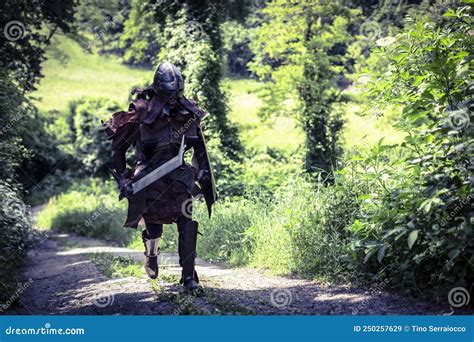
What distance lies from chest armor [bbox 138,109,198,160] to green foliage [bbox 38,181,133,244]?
19.4 ft

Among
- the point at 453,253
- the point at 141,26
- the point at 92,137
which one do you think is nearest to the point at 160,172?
the point at 453,253

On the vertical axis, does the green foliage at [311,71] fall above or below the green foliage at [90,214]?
above

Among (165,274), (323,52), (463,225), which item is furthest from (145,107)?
(323,52)

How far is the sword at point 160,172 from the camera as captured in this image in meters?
6.18

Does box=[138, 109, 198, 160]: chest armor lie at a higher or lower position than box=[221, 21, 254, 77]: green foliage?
lower

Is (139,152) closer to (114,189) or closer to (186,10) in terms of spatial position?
(186,10)

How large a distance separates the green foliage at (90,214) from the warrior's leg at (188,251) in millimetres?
5936

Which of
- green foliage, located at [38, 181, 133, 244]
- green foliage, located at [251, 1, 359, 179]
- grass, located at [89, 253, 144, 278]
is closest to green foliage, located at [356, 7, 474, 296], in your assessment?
grass, located at [89, 253, 144, 278]

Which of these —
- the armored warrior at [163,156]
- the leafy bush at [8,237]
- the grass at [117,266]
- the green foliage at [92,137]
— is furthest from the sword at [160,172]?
the green foliage at [92,137]

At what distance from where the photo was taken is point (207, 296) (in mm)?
5980

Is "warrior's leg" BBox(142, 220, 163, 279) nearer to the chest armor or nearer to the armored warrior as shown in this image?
the armored warrior

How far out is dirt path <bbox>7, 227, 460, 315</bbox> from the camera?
5500 mm

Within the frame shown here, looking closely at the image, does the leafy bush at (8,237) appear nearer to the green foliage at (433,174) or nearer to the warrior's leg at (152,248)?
the warrior's leg at (152,248)

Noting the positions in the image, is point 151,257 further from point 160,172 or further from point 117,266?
point 117,266
